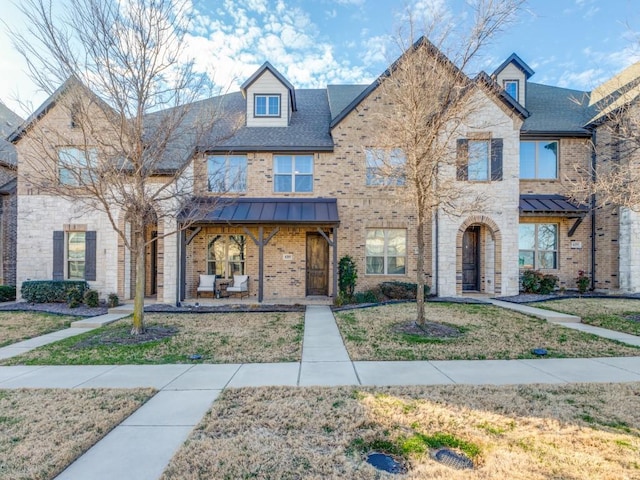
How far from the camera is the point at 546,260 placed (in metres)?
13.6

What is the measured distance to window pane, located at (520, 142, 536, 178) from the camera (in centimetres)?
1359

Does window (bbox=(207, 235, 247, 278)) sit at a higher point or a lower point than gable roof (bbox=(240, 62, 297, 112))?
lower

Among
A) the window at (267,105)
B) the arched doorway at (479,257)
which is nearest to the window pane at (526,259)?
the arched doorway at (479,257)

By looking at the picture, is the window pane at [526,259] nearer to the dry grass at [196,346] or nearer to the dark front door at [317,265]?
the dark front door at [317,265]

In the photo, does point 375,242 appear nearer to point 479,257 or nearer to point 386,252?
point 386,252

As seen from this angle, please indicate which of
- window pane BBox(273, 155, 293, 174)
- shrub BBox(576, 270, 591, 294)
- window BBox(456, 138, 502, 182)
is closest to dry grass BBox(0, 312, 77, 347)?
window pane BBox(273, 155, 293, 174)

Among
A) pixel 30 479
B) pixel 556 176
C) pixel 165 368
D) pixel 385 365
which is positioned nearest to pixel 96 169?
pixel 165 368

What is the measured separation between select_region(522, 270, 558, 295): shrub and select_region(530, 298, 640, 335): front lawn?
1.25 meters

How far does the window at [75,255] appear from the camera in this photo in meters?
12.6

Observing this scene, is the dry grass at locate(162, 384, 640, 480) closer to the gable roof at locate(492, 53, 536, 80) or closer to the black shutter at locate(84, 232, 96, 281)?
the black shutter at locate(84, 232, 96, 281)

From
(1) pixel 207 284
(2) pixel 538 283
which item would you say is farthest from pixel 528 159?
(1) pixel 207 284

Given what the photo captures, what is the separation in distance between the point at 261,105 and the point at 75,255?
31.0 feet

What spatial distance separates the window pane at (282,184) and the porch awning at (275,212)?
51 centimetres

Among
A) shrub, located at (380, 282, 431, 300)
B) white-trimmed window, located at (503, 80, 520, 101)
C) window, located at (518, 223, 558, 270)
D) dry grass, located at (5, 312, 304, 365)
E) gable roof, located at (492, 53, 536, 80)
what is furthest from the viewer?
white-trimmed window, located at (503, 80, 520, 101)
